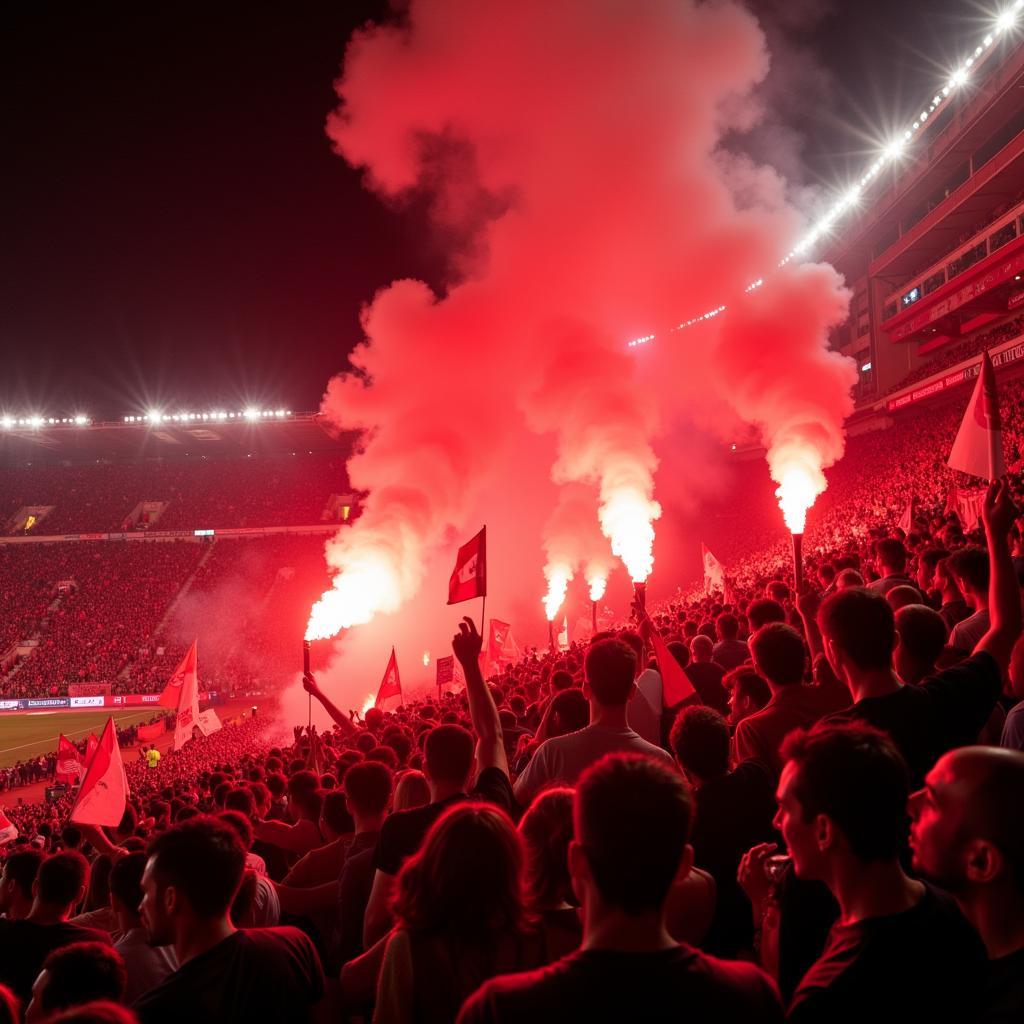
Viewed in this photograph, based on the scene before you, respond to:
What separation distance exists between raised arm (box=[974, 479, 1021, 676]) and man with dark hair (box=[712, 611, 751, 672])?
3.48 metres

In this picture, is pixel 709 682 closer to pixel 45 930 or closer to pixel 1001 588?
pixel 1001 588

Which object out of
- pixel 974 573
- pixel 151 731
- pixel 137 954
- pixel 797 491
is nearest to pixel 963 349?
pixel 797 491

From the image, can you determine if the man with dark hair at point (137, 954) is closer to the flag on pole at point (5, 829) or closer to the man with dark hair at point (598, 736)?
the man with dark hair at point (598, 736)

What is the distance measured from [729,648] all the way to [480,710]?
3965mm

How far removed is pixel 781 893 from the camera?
7.48 ft

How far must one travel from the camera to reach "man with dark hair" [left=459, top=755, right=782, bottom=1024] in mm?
1578

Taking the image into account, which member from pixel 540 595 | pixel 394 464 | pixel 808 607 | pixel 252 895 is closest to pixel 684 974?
A: pixel 252 895

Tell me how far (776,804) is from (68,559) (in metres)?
54.8

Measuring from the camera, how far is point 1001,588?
3336mm

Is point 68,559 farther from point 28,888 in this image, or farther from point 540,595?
point 28,888

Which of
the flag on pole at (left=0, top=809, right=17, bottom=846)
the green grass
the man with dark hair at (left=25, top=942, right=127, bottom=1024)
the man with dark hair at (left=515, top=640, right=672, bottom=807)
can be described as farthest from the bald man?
the green grass

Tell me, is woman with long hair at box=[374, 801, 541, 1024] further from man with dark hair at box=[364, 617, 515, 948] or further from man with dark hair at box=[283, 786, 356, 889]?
man with dark hair at box=[283, 786, 356, 889]

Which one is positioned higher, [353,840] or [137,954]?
[353,840]

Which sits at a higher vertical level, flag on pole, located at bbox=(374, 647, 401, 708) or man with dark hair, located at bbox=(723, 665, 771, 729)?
flag on pole, located at bbox=(374, 647, 401, 708)
